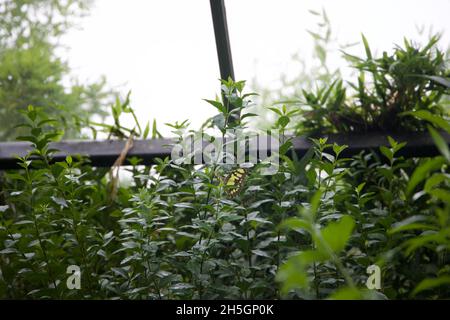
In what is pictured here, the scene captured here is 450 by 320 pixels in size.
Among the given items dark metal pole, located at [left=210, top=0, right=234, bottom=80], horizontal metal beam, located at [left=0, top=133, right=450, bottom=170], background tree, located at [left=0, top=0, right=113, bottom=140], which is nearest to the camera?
horizontal metal beam, located at [left=0, top=133, right=450, bottom=170]

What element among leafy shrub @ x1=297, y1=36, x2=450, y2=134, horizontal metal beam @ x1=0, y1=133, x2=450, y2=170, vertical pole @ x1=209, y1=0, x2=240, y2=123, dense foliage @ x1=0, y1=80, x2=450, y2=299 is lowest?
dense foliage @ x1=0, y1=80, x2=450, y2=299

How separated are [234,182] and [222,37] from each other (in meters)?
0.85

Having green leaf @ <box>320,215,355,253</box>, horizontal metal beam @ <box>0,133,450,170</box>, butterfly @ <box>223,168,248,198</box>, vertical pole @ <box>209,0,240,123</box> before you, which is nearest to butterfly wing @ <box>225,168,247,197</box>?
butterfly @ <box>223,168,248,198</box>

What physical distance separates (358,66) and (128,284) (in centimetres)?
112

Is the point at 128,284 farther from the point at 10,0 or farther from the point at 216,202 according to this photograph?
the point at 10,0

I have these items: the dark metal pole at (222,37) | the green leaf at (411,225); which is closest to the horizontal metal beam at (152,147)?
the dark metal pole at (222,37)

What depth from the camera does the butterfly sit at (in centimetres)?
142

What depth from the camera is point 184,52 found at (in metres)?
2.37

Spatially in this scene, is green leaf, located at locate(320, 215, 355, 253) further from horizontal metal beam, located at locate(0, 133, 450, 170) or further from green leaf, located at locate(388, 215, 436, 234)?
horizontal metal beam, located at locate(0, 133, 450, 170)

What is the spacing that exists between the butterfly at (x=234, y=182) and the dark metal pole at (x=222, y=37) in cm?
81

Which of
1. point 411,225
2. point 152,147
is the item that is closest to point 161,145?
point 152,147

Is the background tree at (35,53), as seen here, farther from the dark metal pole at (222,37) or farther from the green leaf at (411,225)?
the green leaf at (411,225)

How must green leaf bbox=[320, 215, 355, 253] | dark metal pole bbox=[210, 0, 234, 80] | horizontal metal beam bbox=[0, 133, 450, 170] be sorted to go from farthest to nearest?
dark metal pole bbox=[210, 0, 234, 80] → horizontal metal beam bbox=[0, 133, 450, 170] → green leaf bbox=[320, 215, 355, 253]

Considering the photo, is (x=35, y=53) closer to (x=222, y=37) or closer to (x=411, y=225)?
(x=222, y=37)
